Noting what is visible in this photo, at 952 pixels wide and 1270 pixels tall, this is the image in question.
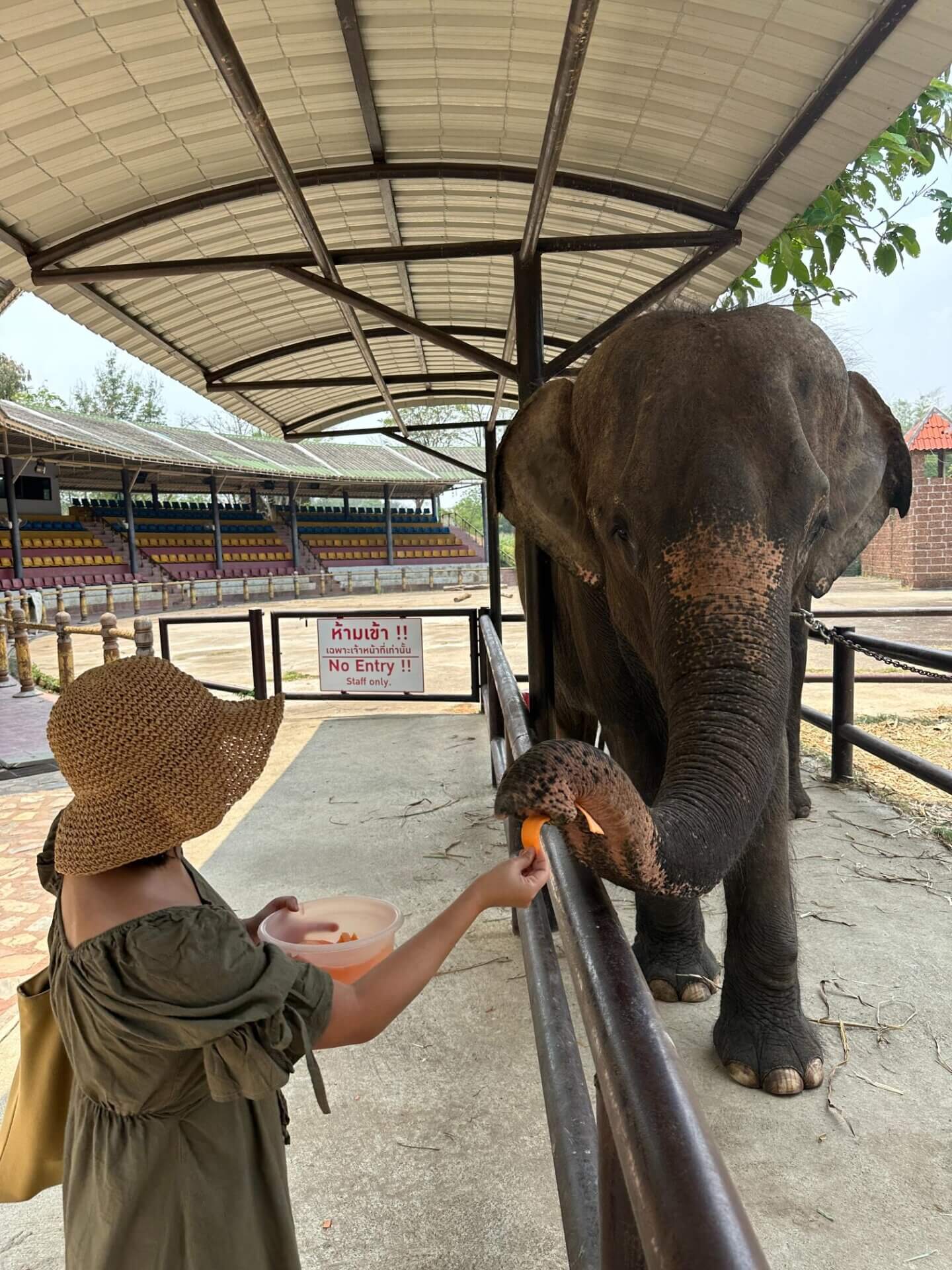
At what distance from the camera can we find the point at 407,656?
906 centimetres

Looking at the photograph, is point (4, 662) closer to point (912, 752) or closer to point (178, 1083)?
point (912, 752)

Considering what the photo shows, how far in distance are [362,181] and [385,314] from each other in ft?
1.93

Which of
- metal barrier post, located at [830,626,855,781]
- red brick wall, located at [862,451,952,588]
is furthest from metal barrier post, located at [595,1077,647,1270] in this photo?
red brick wall, located at [862,451,952,588]

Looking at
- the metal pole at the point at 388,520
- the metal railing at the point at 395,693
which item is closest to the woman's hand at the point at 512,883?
the metal railing at the point at 395,693

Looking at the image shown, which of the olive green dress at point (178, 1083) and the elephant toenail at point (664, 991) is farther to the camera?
the elephant toenail at point (664, 991)

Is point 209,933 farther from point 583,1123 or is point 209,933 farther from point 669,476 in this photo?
point 669,476

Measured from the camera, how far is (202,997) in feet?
4.14

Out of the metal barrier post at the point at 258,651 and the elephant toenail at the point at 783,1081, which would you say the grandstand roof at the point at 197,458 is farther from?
the elephant toenail at the point at 783,1081

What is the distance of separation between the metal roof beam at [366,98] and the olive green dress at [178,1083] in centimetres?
249

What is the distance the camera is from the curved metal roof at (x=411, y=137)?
8.20ft

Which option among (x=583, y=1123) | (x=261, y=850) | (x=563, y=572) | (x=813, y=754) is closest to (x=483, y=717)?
(x=813, y=754)

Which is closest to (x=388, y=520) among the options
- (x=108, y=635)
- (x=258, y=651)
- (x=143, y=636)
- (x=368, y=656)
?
(x=108, y=635)

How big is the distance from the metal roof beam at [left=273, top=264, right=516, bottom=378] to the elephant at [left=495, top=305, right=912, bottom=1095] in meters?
0.94

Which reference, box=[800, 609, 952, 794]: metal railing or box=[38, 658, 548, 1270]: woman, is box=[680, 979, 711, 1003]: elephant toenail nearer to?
box=[800, 609, 952, 794]: metal railing
